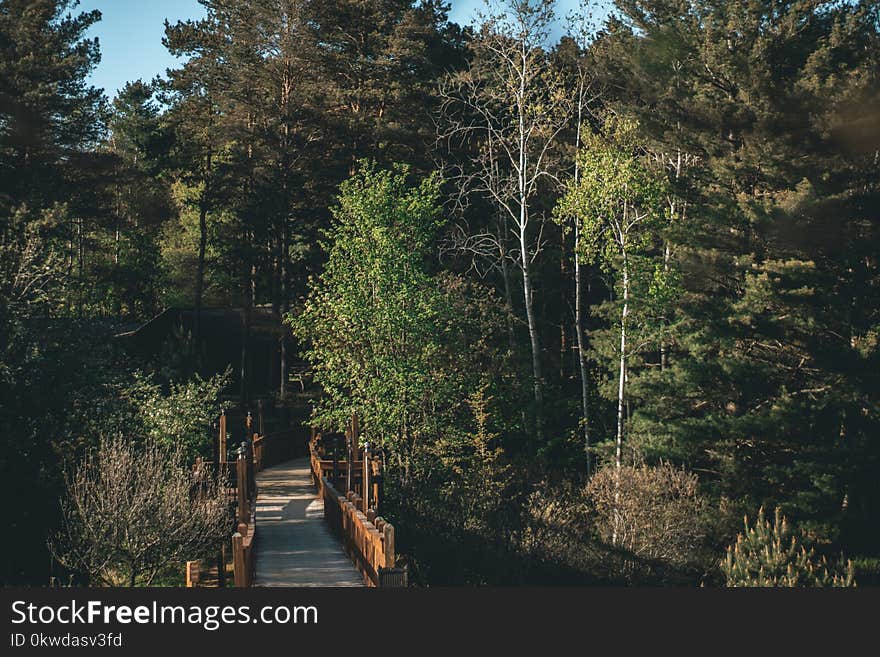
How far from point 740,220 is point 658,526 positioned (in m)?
8.77

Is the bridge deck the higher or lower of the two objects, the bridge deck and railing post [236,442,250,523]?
the lower

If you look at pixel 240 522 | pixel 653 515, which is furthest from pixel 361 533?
pixel 653 515

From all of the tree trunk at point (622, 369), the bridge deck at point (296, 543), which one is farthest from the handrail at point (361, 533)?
the tree trunk at point (622, 369)

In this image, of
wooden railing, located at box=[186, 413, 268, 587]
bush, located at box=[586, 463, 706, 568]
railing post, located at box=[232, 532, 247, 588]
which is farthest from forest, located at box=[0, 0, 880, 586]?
railing post, located at box=[232, 532, 247, 588]

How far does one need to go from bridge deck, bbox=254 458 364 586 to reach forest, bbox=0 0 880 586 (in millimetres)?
1998

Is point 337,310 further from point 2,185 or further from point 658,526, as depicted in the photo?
point 2,185

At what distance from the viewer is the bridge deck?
15969 millimetres

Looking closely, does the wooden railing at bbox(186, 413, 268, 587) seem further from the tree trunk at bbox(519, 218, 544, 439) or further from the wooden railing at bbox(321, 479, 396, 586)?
the tree trunk at bbox(519, 218, 544, 439)

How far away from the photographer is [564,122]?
32.1 meters

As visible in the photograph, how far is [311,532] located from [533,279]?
2217 centimetres

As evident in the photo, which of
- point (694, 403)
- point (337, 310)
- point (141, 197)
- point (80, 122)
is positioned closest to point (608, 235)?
point (694, 403)

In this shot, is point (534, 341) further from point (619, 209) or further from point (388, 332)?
point (388, 332)

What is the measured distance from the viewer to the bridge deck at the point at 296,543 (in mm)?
15969

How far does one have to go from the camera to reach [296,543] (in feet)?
62.7
